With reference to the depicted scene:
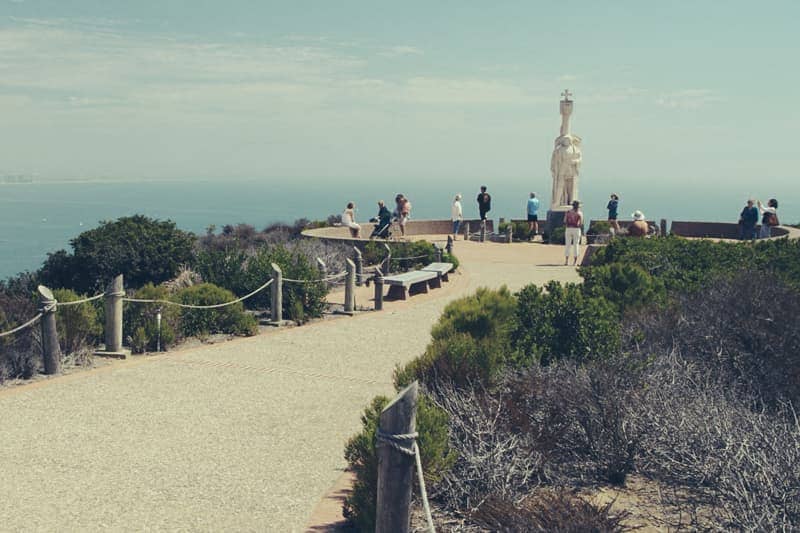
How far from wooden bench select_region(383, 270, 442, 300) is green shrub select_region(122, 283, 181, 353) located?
5.07 metres

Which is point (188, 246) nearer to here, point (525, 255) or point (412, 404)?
point (525, 255)

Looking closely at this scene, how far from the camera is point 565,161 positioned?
94.1ft

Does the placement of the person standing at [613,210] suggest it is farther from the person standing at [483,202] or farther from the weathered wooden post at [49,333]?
the weathered wooden post at [49,333]

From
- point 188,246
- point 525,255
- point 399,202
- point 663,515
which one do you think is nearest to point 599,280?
point 663,515

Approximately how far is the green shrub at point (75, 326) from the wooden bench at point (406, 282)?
20.8 ft

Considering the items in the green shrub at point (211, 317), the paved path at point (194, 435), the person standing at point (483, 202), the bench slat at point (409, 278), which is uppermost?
the person standing at point (483, 202)

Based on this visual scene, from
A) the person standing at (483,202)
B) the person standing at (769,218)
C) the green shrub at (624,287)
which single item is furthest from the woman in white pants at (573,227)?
the green shrub at (624,287)

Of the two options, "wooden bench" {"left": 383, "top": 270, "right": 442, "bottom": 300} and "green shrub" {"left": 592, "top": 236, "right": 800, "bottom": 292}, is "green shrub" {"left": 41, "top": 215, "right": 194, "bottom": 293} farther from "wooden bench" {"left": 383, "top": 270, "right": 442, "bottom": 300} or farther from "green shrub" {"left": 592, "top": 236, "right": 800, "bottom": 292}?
"green shrub" {"left": 592, "top": 236, "right": 800, "bottom": 292}

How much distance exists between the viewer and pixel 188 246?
19.3 metres

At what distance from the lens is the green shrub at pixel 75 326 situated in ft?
33.0

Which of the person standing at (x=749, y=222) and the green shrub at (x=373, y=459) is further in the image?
the person standing at (x=749, y=222)

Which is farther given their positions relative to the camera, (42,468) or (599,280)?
(599,280)

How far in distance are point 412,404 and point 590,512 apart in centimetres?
134

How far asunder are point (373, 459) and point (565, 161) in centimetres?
2521
